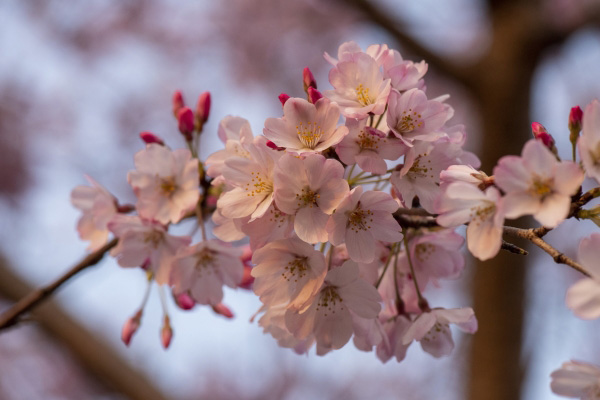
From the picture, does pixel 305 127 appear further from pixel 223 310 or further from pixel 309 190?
pixel 223 310

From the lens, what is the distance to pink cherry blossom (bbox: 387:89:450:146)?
37.0 inches

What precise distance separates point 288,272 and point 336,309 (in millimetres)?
116

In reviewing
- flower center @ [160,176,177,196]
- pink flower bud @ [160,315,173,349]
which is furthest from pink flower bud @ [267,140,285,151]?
pink flower bud @ [160,315,173,349]

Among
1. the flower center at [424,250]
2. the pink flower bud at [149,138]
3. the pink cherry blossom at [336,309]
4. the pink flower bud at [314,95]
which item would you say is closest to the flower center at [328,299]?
the pink cherry blossom at [336,309]

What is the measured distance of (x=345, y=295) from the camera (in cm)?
100

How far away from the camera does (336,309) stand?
1023 mm

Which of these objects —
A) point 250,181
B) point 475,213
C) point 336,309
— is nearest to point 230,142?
point 250,181

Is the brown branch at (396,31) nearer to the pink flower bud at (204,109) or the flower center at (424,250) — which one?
the pink flower bud at (204,109)

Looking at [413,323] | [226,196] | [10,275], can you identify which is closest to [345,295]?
[413,323]

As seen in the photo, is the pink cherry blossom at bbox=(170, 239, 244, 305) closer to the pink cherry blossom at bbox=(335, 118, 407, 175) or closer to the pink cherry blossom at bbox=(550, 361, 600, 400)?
the pink cherry blossom at bbox=(335, 118, 407, 175)

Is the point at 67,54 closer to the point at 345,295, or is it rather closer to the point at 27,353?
the point at 27,353

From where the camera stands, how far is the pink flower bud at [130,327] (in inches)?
55.6

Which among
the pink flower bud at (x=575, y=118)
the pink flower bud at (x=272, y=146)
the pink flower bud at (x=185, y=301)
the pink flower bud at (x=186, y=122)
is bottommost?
the pink flower bud at (x=185, y=301)

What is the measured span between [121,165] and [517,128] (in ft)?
15.1
